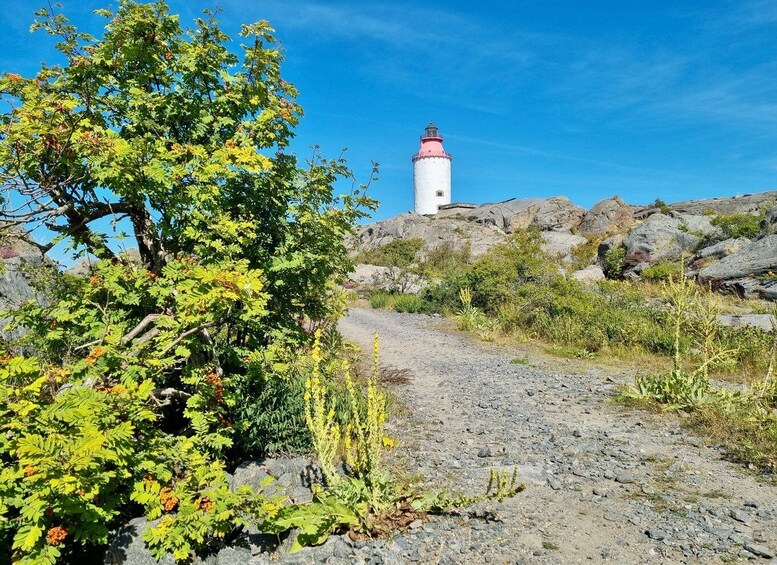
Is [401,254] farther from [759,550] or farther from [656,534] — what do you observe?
[759,550]

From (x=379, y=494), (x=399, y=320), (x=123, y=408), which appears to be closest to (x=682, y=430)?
(x=379, y=494)

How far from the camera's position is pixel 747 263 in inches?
689

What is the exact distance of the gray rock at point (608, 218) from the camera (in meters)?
35.0

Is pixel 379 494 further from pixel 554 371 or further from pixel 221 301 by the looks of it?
pixel 554 371

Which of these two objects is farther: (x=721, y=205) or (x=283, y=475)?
(x=721, y=205)

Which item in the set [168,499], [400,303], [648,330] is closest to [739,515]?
[168,499]

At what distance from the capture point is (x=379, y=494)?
4.21 m

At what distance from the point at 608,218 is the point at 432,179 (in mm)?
27523

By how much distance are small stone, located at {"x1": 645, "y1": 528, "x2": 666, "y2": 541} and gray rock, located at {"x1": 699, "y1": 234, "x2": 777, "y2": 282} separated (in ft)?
53.7

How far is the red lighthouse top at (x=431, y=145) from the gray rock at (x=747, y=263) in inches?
1755

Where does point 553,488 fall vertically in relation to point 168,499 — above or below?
below

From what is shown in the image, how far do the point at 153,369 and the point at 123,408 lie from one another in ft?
2.31

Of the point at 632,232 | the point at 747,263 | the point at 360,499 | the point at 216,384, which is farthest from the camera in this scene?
the point at 632,232

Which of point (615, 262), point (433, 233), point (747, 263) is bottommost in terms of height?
point (747, 263)
